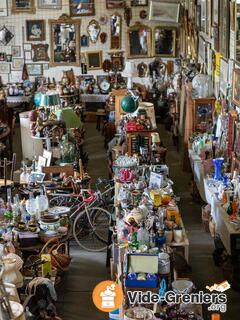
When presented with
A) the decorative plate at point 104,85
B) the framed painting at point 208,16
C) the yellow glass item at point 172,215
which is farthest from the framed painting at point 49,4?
the yellow glass item at point 172,215

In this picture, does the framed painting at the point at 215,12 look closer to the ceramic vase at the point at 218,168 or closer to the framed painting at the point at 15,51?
the ceramic vase at the point at 218,168

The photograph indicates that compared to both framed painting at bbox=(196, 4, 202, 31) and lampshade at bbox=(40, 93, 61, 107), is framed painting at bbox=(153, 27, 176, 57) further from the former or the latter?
lampshade at bbox=(40, 93, 61, 107)

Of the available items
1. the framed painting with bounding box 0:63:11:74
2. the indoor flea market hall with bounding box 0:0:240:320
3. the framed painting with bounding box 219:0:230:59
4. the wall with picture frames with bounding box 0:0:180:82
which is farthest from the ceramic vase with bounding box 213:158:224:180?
the framed painting with bounding box 0:63:11:74

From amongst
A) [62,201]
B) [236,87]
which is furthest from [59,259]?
[236,87]

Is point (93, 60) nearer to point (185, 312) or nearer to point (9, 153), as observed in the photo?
point (9, 153)

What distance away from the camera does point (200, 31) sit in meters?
14.7

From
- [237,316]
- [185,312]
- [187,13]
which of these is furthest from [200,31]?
[185,312]

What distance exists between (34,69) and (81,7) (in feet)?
6.45

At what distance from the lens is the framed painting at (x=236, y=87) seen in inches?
409

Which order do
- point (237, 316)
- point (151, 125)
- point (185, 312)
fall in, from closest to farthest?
point (185, 312) < point (237, 316) < point (151, 125)

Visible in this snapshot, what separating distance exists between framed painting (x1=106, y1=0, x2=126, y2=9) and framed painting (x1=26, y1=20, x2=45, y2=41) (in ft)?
5.54

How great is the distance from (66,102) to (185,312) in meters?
9.96

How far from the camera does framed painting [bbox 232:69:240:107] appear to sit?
10397 mm

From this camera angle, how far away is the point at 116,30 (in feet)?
57.8
